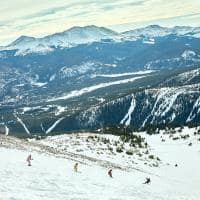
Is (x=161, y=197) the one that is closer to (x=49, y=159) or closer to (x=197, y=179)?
(x=49, y=159)

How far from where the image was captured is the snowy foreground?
32750 millimetres

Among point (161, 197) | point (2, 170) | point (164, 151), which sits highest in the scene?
point (2, 170)

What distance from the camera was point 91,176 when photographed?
4206cm

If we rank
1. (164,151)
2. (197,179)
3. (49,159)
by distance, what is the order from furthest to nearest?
1. (164,151)
2. (197,179)
3. (49,159)

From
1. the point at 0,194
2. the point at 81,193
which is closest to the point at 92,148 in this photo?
the point at 81,193

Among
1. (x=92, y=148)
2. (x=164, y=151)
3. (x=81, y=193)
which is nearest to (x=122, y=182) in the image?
(x=81, y=193)

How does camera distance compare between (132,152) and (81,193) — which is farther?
(132,152)

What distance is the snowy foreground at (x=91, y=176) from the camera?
107 ft

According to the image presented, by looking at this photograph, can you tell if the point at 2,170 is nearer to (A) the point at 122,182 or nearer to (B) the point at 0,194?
(B) the point at 0,194

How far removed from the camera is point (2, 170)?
118 feet

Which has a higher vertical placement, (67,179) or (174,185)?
(67,179)

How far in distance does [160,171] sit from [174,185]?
10.6m

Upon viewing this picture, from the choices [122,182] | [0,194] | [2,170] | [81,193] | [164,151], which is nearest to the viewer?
[0,194]

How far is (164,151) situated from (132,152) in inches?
375
